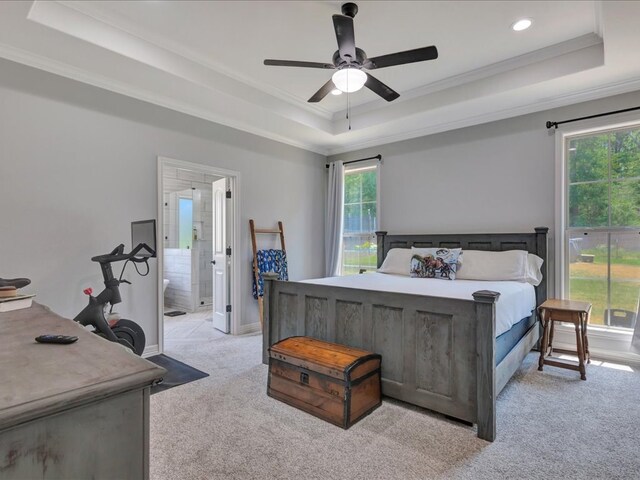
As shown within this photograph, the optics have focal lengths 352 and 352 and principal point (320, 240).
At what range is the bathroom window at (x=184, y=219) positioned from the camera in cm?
616

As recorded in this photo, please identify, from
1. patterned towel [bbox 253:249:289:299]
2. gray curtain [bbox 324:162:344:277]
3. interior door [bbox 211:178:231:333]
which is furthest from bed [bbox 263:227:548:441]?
gray curtain [bbox 324:162:344:277]

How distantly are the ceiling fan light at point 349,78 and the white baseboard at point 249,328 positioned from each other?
3150 mm

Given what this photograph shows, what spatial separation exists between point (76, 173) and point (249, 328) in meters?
2.59

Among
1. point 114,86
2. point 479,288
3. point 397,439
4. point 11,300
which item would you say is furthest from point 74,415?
point 114,86

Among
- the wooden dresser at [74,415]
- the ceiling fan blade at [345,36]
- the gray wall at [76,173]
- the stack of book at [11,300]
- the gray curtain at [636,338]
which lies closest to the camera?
the wooden dresser at [74,415]

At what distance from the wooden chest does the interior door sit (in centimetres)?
206

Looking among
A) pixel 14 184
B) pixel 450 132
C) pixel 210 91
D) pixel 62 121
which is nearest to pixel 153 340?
pixel 14 184

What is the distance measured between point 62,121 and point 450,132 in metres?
4.14

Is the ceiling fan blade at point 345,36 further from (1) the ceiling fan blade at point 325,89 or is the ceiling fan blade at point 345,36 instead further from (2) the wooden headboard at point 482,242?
(2) the wooden headboard at point 482,242

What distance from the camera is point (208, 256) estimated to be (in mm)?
6195

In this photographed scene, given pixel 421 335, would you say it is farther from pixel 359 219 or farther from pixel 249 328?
pixel 359 219

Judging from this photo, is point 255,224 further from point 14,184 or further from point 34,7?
point 34,7

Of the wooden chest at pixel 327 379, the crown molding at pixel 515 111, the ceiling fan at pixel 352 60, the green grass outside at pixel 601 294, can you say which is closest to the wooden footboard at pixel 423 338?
the wooden chest at pixel 327 379

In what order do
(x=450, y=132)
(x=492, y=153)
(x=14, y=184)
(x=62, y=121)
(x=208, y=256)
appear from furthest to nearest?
(x=208, y=256)
(x=450, y=132)
(x=492, y=153)
(x=62, y=121)
(x=14, y=184)
